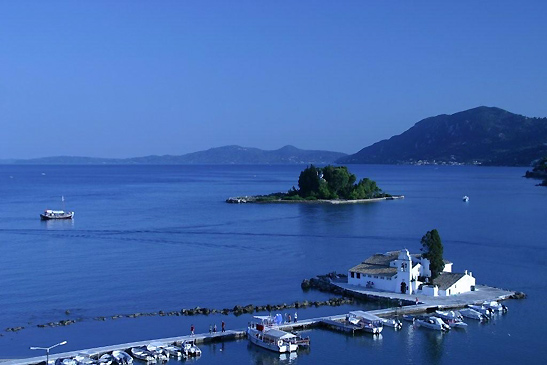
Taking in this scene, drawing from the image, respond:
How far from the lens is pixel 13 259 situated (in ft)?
192

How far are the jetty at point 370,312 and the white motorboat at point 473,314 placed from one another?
1.10m

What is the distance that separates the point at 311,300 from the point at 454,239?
30.3 metres

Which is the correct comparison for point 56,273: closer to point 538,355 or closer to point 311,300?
point 311,300

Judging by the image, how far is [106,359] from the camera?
3111 centimetres

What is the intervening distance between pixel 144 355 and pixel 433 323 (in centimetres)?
1495

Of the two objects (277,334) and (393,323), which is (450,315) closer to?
(393,323)

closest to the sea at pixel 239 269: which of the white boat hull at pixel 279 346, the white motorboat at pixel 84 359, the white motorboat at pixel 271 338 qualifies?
the white boat hull at pixel 279 346

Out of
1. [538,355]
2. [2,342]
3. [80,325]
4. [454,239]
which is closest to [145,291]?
[80,325]

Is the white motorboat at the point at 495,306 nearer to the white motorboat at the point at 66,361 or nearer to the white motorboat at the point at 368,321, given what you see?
the white motorboat at the point at 368,321

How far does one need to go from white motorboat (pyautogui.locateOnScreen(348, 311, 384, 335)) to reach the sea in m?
0.54

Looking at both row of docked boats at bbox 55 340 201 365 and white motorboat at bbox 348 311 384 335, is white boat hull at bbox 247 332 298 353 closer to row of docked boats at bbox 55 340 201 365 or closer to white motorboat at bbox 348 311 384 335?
row of docked boats at bbox 55 340 201 365

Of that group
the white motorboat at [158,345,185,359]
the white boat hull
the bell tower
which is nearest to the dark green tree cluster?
the bell tower

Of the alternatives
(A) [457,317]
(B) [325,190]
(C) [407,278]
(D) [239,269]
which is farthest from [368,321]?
(B) [325,190]

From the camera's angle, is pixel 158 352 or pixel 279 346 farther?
pixel 279 346
